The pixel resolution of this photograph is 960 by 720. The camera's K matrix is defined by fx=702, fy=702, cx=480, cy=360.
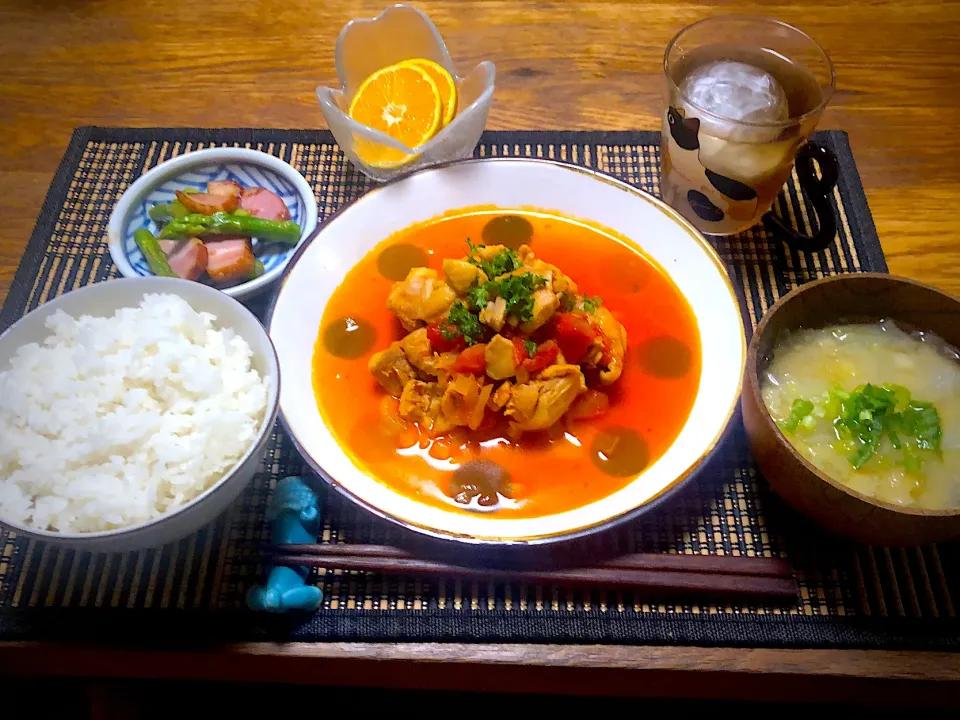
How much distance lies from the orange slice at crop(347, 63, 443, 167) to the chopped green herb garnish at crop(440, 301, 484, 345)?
0.69 m

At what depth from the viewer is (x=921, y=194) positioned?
8.13 feet

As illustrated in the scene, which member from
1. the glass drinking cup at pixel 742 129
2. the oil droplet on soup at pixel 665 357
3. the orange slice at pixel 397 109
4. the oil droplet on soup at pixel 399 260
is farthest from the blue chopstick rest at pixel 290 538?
the glass drinking cup at pixel 742 129

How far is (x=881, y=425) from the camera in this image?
1.64 metres

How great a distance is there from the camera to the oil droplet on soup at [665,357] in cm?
206

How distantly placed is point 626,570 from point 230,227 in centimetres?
160

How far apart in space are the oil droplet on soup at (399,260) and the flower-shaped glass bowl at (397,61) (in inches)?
11.0

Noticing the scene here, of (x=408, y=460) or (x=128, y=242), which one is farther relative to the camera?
(x=128, y=242)

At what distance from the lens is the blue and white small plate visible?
7.37 feet

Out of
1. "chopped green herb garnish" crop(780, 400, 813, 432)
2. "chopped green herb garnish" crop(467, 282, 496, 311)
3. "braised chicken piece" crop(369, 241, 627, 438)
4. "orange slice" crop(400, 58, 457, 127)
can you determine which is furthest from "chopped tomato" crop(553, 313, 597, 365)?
"orange slice" crop(400, 58, 457, 127)

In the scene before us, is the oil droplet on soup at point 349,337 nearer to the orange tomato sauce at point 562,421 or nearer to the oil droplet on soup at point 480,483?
the orange tomato sauce at point 562,421

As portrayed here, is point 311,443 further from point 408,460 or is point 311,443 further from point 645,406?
point 645,406

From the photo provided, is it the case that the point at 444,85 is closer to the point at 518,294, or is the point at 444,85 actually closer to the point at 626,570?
the point at 518,294

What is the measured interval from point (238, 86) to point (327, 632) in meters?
2.28

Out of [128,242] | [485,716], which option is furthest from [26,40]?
[485,716]
